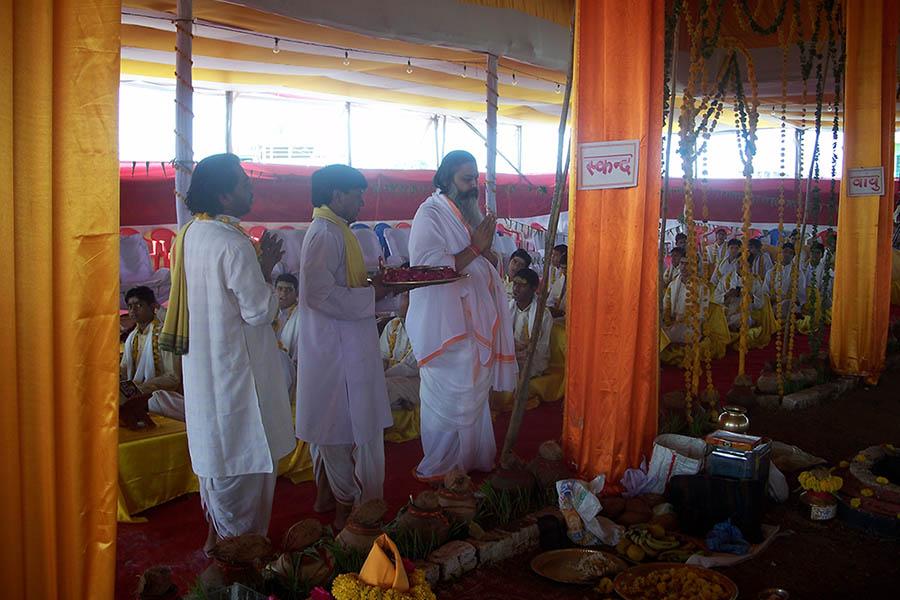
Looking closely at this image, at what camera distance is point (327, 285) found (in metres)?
3.72

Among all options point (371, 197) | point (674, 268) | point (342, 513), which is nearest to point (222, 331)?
point (342, 513)

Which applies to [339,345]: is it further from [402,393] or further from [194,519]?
[402,393]

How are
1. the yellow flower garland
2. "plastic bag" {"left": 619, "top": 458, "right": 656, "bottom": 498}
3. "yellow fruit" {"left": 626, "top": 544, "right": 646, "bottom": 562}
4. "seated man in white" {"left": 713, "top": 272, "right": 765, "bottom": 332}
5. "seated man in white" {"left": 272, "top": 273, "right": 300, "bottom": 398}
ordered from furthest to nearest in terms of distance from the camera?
1. "seated man in white" {"left": 713, "top": 272, "right": 765, "bottom": 332}
2. "seated man in white" {"left": 272, "top": 273, "right": 300, "bottom": 398}
3. "plastic bag" {"left": 619, "top": 458, "right": 656, "bottom": 498}
4. "yellow fruit" {"left": 626, "top": 544, "right": 646, "bottom": 562}
5. the yellow flower garland

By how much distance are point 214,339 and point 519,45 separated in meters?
5.28

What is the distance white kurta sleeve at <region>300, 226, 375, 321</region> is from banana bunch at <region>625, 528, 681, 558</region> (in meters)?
1.62

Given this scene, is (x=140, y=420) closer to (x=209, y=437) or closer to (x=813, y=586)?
(x=209, y=437)

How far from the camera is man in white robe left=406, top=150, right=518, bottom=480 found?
173 inches

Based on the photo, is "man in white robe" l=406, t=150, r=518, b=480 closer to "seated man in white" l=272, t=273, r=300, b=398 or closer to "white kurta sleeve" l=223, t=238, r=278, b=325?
"white kurta sleeve" l=223, t=238, r=278, b=325

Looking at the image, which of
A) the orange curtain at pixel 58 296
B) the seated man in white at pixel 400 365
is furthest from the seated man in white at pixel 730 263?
the orange curtain at pixel 58 296

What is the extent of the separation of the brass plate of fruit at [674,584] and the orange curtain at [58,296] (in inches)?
76.3

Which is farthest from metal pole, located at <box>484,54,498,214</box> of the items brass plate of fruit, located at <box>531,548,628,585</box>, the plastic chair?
brass plate of fruit, located at <box>531,548,628,585</box>

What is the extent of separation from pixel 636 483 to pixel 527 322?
8.65 feet

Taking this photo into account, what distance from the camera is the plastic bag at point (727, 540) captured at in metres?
3.49

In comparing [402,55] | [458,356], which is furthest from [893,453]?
[402,55]
